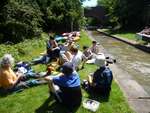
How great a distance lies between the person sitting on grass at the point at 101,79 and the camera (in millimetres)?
8427

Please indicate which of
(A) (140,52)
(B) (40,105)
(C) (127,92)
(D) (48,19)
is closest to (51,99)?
(B) (40,105)

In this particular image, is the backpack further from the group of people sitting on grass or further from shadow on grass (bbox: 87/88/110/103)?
shadow on grass (bbox: 87/88/110/103)

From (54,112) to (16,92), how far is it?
81.3 inches

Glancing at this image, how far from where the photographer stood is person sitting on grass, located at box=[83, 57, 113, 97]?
8.43m

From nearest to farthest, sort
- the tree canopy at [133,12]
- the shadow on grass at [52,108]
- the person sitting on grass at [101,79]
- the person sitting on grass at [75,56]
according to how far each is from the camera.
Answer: the shadow on grass at [52,108] → the person sitting on grass at [101,79] → the person sitting on grass at [75,56] → the tree canopy at [133,12]

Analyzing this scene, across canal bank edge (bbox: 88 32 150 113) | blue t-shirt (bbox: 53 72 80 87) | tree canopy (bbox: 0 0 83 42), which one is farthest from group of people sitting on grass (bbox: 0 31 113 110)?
tree canopy (bbox: 0 0 83 42)

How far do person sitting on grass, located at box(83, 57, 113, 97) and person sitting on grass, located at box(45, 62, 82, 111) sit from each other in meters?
0.94

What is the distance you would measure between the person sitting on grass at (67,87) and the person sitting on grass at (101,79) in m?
0.94

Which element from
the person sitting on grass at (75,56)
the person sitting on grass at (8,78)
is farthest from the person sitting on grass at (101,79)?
the person sitting on grass at (75,56)

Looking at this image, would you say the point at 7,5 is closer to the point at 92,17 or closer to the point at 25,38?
the point at 25,38

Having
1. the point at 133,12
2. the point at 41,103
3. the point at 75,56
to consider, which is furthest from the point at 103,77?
the point at 133,12

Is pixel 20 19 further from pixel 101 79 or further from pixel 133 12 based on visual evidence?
pixel 133 12

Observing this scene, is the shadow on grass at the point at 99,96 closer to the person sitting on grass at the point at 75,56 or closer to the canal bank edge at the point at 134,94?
the canal bank edge at the point at 134,94

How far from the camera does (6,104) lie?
859 cm
